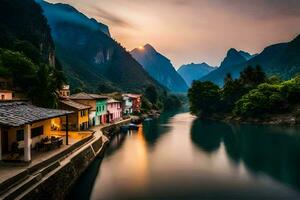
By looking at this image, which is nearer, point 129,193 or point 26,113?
point 26,113

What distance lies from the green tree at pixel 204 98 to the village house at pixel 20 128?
328ft

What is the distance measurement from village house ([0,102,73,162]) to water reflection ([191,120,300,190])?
27.4m

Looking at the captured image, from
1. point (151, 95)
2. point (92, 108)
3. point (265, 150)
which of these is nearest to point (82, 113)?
point (92, 108)

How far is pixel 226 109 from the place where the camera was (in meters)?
128

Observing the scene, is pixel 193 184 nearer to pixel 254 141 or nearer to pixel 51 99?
pixel 51 99

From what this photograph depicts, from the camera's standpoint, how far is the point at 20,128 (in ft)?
102

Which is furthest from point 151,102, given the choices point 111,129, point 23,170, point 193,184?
point 23,170

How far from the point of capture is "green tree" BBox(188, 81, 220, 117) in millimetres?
129500

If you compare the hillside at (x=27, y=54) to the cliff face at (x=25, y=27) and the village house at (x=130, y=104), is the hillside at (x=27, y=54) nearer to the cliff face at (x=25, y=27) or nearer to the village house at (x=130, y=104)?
the cliff face at (x=25, y=27)

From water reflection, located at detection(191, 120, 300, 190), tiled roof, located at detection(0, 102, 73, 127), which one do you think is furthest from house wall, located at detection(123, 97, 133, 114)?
tiled roof, located at detection(0, 102, 73, 127)

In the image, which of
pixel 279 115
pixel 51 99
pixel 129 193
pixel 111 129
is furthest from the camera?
pixel 279 115

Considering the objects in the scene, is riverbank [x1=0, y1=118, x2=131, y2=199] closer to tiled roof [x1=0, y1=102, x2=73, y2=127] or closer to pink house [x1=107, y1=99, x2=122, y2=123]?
tiled roof [x1=0, y1=102, x2=73, y2=127]

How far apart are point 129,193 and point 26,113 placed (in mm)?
12577

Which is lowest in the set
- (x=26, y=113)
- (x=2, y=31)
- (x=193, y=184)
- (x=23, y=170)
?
(x=193, y=184)
